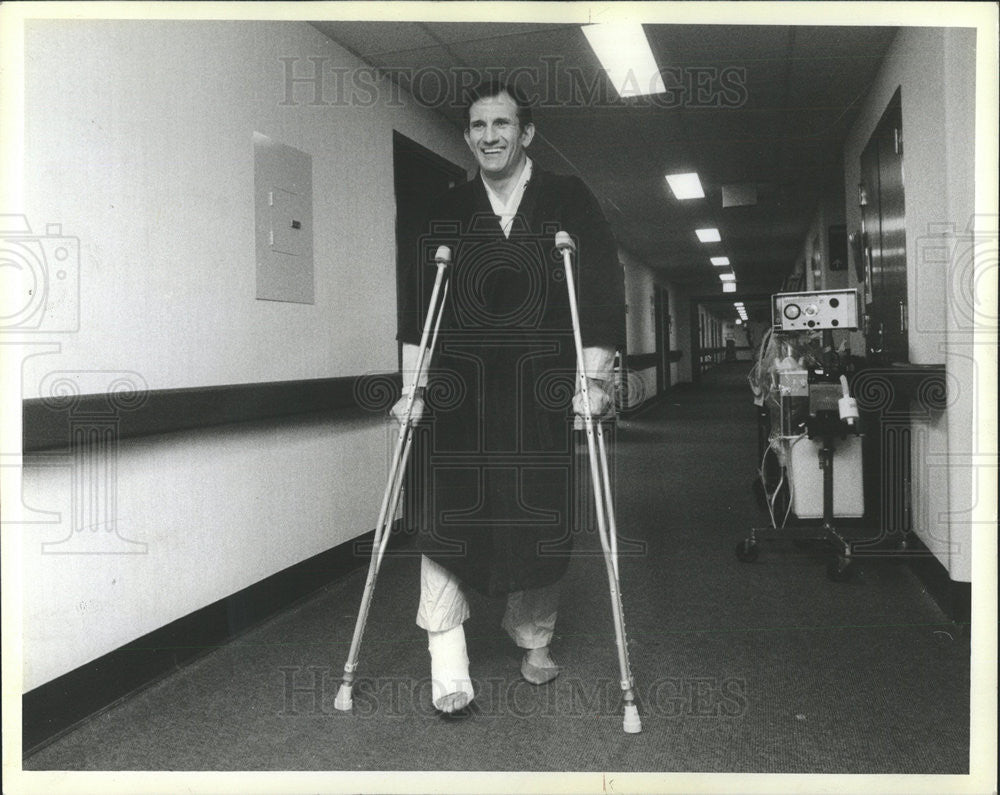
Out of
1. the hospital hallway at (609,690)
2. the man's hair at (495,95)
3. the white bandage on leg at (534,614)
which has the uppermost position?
the man's hair at (495,95)

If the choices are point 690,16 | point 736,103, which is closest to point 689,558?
point 690,16

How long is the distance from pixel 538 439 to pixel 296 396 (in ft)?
4.24

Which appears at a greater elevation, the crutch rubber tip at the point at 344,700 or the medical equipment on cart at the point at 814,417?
the medical equipment on cart at the point at 814,417

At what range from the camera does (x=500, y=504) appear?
7.26 feet

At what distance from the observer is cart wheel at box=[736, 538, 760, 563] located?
3.68m

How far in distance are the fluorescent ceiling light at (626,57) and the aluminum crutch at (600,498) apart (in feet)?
6.15

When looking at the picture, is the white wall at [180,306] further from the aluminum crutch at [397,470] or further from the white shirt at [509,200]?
the white shirt at [509,200]

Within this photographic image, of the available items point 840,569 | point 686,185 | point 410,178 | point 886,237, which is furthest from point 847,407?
point 686,185

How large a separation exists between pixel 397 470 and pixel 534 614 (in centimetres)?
61

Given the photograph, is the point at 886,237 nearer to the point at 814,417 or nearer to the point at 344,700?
the point at 814,417

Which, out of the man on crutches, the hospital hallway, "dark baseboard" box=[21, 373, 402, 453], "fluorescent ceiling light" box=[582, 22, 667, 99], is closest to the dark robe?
the man on crutches

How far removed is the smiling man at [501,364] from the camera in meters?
2.20

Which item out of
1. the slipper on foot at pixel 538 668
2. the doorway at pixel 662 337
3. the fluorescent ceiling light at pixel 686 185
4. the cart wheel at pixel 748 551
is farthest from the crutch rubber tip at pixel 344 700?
the doorway at pixel 662 337

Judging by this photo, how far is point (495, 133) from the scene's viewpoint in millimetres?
2172
